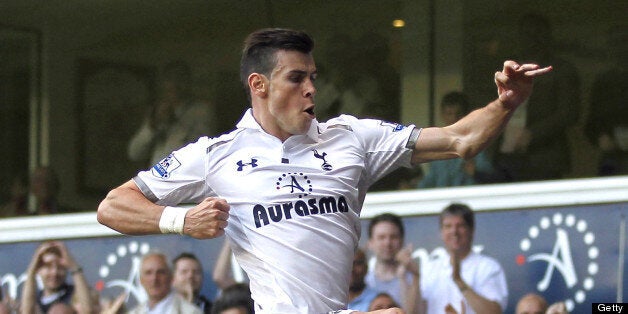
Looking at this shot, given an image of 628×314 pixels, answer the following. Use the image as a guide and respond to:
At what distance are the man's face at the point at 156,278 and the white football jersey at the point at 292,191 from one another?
394cm

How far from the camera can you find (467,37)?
10883 mm

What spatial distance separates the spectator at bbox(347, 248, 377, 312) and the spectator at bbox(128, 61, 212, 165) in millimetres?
2391

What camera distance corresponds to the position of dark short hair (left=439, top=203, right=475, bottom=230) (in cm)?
987

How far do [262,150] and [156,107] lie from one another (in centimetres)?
544

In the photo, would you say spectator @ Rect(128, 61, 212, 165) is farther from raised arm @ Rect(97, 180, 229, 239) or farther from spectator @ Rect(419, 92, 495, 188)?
raised arm @ Rect(97, 180, 229, 239)

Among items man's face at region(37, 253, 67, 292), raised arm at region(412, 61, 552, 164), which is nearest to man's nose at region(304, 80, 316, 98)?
raised arm at region(412, 61, 552, 164)

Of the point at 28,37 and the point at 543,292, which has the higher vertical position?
the point at 28,37

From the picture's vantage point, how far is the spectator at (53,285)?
37.2ft

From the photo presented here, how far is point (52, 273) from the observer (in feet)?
37.3

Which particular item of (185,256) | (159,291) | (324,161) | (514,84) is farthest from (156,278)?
(514,84)

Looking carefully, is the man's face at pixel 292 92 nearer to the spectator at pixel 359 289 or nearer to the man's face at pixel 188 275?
the spectator at pixel 359 289

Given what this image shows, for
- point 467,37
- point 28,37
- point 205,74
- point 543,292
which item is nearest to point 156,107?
point 205,74

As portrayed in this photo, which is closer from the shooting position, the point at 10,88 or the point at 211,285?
the point at 211,285

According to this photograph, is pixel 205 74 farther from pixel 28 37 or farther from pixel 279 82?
pixel 279 82
